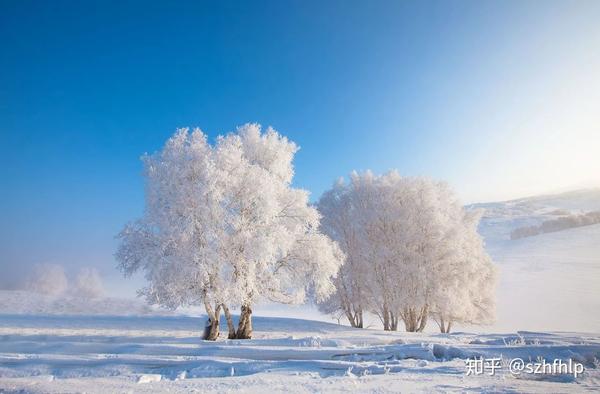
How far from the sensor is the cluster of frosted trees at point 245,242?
17078 millimetres

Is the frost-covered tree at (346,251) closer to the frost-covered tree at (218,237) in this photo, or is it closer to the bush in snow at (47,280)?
the frost-covered tree at (218,237)

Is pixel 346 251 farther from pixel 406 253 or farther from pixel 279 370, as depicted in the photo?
pixel 279 370

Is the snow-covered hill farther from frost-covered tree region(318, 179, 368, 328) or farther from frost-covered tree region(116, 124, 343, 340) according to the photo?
frost-covered tree region(116, 124, 343, 340)

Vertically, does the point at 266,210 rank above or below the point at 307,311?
above

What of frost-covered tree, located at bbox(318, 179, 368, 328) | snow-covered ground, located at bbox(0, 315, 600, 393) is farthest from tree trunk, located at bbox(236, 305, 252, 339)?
frost-covered tree, located at bbox(318, 179, 368, 328)

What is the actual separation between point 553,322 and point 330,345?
139 feet

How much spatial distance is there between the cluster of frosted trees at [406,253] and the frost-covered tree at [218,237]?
31.7ft

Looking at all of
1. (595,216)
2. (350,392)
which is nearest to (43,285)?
(350,392)

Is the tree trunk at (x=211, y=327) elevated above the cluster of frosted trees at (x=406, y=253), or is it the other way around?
the cluster of frosted trees at (x=406, y=253)

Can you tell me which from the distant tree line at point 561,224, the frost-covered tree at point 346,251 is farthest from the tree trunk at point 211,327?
the distant tree line at point 561,224

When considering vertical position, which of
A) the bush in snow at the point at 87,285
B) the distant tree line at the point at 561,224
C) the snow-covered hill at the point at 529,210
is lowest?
the bush in snow at the point at 87,285

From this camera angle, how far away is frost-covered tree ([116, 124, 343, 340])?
17.0 meters

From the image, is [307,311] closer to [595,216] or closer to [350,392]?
Result: [350,392]

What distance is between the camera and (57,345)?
36.6 ft
